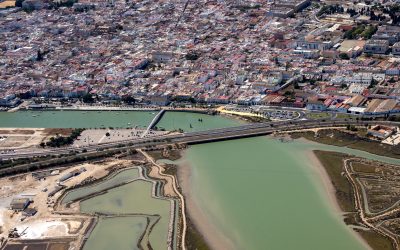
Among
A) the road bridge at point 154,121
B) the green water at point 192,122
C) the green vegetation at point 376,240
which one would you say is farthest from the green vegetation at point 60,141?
the green vegetation at point 376,240

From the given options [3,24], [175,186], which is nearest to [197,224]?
[175,186]

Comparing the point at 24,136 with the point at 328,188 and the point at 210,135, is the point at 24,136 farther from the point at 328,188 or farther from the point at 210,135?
the point at 328,188

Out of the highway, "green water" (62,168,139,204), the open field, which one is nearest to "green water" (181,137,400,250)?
the highway

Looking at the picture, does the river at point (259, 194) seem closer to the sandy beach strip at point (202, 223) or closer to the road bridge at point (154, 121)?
the sandy beach strip at point (202, 223)

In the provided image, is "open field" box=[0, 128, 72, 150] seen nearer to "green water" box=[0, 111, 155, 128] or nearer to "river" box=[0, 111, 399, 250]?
"green water" box=[0, 111, 155, 128]

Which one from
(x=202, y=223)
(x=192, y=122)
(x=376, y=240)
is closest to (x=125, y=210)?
(x=202, y=223)
